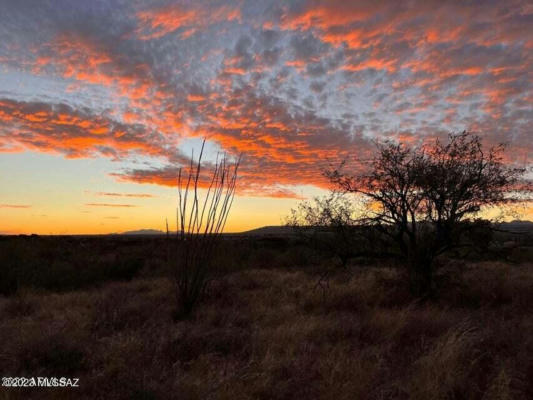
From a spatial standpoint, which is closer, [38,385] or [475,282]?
[38,385]

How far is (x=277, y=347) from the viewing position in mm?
6648

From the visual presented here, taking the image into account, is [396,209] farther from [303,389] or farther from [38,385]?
[38,385]

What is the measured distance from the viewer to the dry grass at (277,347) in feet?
16.2

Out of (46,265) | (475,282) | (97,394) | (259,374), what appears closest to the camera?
(97,394)

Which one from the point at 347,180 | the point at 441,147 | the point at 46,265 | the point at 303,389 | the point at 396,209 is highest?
the point at 441,147

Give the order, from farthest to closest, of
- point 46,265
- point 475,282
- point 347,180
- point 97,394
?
point 46,265 < point 475,282 < point 347,180 < point 97,394

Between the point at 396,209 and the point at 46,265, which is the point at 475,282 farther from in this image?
the point at 46,265

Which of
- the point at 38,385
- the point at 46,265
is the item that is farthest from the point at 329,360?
the point at 46,265

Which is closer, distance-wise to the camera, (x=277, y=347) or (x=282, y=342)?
(x=277, y=347)

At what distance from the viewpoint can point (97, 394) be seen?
478 cm

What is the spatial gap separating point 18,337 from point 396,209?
9629mm

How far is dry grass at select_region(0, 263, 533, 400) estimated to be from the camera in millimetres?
4926

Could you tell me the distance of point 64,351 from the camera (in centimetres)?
599

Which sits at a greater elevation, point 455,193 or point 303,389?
point 455,193
